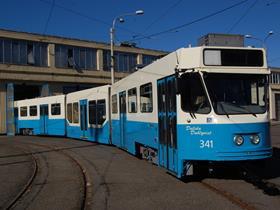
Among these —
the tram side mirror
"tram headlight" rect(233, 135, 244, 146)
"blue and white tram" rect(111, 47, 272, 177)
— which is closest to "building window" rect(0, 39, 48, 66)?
"blue and white tram" rect(111, 47, 272, 177)

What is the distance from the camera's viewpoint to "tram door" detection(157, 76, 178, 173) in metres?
10.0

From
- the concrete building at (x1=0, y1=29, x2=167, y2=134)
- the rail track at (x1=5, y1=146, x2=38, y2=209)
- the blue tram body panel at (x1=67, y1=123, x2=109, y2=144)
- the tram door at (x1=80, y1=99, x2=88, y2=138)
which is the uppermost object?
the concrete building at (x1=0, y1=29, x2=167, y2=134)

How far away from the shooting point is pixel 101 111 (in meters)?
21.5

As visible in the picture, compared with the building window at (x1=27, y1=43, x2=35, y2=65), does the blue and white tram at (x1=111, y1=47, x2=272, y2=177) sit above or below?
below

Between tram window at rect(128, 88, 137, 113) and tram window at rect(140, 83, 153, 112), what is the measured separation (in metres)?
0.98

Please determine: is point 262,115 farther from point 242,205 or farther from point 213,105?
point 242,205

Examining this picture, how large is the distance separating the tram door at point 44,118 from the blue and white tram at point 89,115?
3.82 m

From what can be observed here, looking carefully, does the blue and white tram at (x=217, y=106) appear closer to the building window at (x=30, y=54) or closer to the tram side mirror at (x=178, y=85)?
the tram side mirror at (x=178, y=85)

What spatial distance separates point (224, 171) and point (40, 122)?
24.0 m

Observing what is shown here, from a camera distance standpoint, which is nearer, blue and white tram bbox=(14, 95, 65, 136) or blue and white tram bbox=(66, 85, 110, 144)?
blue and white tram bbox=(66, 85, 110, 144)

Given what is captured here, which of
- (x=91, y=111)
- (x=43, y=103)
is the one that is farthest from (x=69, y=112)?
(x=43, y=103)

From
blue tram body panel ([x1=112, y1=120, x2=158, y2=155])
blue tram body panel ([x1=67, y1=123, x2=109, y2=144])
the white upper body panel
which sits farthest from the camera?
the white upper body panel

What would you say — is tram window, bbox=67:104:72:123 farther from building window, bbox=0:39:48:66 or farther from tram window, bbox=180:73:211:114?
tram window, bbox=180:73:211:114

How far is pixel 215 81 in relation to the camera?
934 cm
